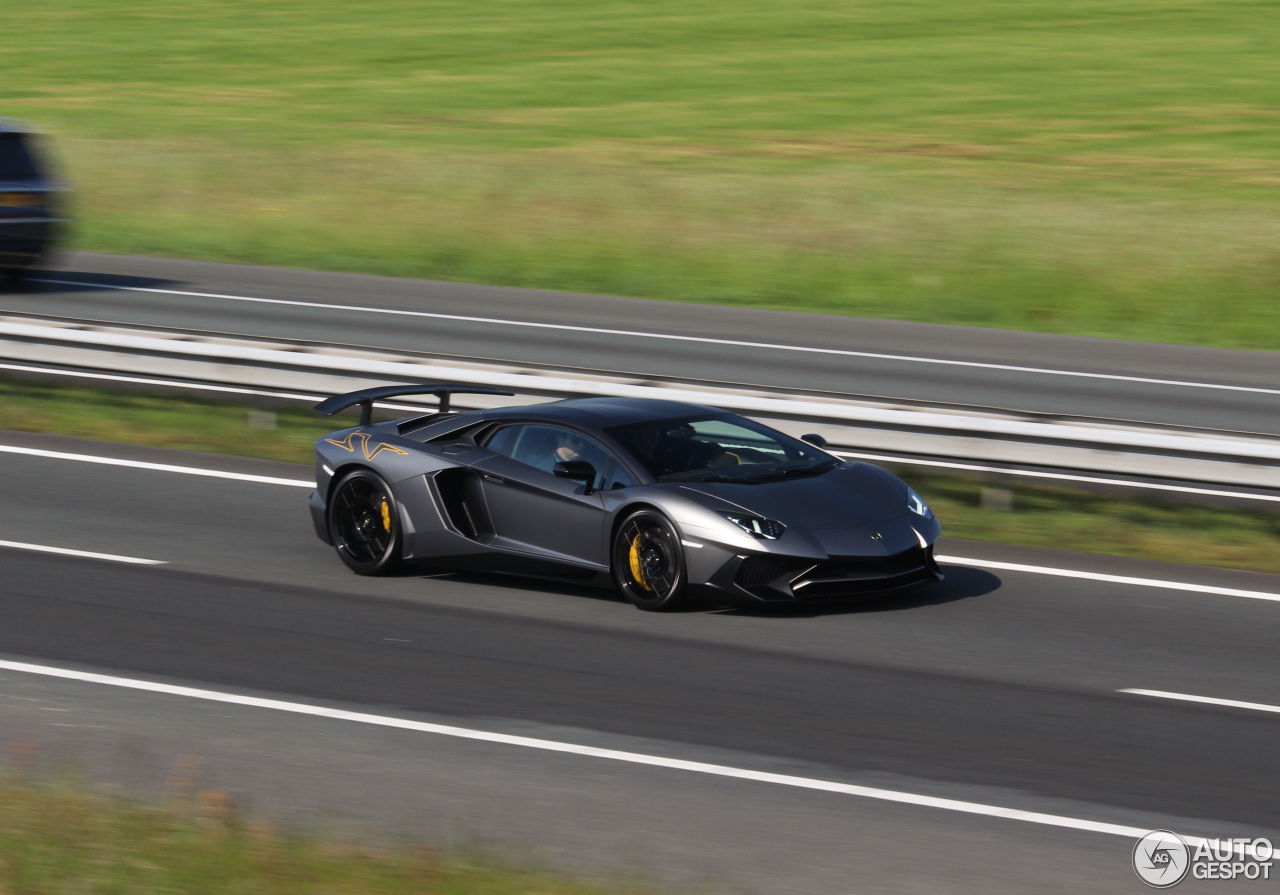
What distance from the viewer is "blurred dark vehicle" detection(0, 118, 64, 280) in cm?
2269

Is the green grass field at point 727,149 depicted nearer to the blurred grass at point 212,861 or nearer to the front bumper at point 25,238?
the front bumper at point 25,238

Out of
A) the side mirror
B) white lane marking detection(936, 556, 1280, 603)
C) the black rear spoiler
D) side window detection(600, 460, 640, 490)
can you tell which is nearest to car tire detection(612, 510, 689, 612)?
side window detection(600, 460, 640, 490)

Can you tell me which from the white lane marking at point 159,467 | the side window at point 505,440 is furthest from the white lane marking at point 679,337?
the side window at point 505,440

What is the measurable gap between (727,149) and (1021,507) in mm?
21725

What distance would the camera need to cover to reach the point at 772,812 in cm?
707

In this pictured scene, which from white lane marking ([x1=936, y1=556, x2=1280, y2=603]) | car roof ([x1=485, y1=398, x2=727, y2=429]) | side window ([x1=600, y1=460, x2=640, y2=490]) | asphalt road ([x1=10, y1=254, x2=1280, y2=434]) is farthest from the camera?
asphalt road ([x1=10, y1=254, x2=1280, y2=434])

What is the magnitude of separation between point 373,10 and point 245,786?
161 ft

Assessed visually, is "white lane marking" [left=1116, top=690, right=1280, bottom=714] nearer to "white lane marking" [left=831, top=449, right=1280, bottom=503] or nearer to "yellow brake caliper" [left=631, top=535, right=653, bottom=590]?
"yellow brake caliper" [left=631, top=535, right=653, bottom=590]

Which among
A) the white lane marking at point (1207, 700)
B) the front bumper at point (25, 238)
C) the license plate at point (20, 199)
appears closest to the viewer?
the white lane marking at point (1207, 700)

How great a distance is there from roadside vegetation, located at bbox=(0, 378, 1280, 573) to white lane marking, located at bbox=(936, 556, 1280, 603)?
949 mm

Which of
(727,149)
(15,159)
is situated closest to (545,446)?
(15,159)

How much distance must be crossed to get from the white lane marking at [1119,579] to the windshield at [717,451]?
1.41 metres

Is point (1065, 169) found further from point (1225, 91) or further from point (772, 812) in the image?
point (772, 812)

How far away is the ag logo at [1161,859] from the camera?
6340mm
